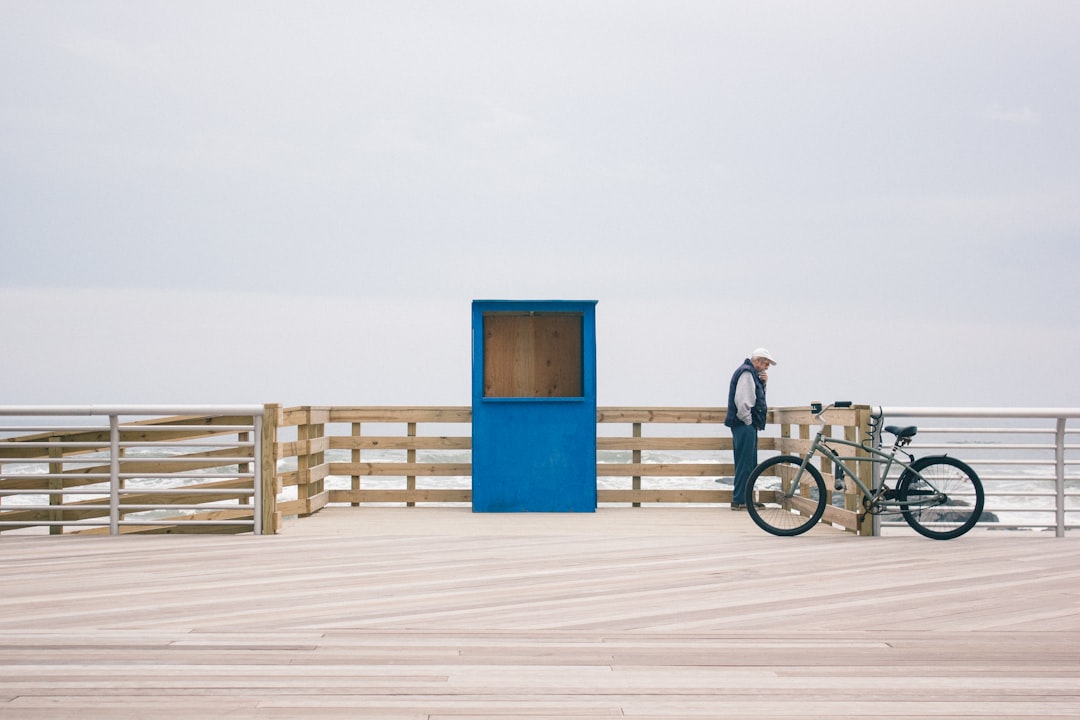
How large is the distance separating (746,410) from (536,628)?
5835 mm

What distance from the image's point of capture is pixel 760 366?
10.3 meters

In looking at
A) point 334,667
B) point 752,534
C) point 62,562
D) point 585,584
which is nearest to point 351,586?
point 585,584

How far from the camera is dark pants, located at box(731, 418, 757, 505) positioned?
10.2 meters

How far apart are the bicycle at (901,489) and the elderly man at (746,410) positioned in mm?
1647

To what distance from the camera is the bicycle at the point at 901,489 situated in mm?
7934

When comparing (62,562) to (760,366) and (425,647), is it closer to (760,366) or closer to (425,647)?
(425,647)

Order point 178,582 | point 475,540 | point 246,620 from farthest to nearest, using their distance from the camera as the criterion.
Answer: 1. point 475,540
2. point 178,582
3. point 246,620

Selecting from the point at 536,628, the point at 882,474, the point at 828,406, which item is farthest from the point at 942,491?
the point at 536,628

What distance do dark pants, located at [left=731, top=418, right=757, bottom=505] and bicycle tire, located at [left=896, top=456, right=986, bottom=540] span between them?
2.22m

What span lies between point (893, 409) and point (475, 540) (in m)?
3.57

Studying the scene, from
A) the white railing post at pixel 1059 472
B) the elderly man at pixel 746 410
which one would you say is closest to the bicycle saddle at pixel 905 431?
the white railing post at pixel 1059 472

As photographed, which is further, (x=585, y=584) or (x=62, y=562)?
(x=62, y=562)

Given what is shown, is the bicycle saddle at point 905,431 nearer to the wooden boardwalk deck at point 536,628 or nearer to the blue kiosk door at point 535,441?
the wooden boardwalk deck at point 536,628

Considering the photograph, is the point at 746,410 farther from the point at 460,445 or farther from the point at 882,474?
the point at 460,445
